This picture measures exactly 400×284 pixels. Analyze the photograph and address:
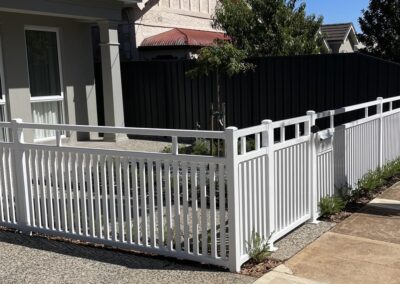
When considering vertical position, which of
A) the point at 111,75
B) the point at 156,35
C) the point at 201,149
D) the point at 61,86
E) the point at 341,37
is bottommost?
the point at 201,149

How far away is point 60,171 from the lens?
5211 millimetres

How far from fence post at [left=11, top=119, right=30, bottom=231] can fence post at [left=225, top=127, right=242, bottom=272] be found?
7.73 ft

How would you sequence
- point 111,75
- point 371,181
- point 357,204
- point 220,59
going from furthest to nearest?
point 111,75 → point 220,59 → point 371,181 → point 357,204

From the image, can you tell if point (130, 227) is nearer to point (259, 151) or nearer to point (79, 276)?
point (79, 276)

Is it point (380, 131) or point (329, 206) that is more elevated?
point (380, 131)

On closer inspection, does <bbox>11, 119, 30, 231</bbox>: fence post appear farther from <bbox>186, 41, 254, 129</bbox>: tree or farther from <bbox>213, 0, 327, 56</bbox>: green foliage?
<bbox>213, 0, 327, 56</bbox>: green foliage

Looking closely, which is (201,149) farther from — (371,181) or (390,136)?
(371,181)

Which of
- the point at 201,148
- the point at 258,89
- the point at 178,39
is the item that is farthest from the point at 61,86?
the point at 178,39

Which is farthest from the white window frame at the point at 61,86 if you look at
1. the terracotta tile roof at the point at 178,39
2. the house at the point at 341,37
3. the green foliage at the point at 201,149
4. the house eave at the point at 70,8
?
the house at the point at 341,37

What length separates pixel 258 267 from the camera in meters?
4.59

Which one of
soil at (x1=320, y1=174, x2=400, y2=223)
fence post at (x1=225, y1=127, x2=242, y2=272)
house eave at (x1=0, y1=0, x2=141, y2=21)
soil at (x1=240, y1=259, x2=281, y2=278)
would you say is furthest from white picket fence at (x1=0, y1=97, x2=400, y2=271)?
house eave at (x1=0, y1=0, x2=141, y2=21)

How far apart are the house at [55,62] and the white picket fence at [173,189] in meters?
5.04

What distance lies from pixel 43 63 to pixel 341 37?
77.1 ft

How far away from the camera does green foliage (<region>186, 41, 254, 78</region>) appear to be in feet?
35.7
